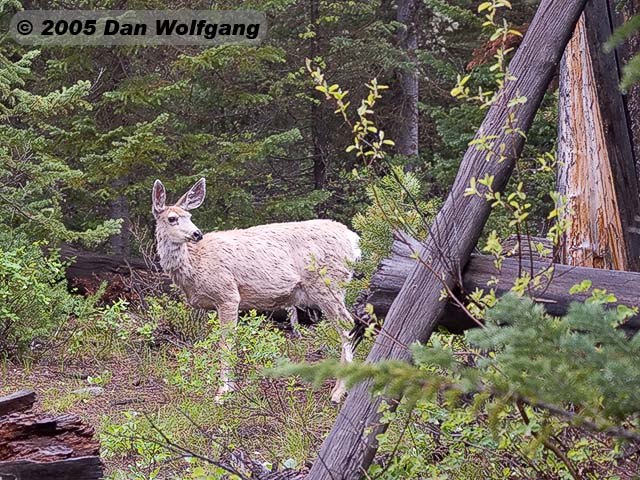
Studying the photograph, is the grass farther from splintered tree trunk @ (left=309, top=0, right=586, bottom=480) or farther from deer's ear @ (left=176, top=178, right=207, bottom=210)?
deer's ear @ (left=176, top=178, right=207, bottom=210)

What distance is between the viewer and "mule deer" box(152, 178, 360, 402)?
8359 mm

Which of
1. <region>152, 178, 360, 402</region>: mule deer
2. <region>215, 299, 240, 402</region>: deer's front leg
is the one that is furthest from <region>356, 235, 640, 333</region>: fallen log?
<region>152, 178, 360, 402</region>: mule deer

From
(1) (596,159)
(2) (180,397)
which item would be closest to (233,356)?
(2) (180,397)

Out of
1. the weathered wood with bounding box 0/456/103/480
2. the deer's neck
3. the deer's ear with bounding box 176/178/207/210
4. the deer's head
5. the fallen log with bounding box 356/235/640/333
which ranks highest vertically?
the fallen log with bounding box 356/235/640/333

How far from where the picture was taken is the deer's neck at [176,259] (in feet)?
27.3

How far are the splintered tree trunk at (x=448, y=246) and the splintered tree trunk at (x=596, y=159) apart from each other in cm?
84

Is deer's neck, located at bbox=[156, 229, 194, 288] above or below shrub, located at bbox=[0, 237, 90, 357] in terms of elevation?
above

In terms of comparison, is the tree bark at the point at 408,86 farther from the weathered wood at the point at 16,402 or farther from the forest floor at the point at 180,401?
the weathered wood at the point at 16,402

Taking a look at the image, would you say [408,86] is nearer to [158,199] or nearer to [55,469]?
[158,199]

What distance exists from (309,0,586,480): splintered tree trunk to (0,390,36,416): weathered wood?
82.3 inches

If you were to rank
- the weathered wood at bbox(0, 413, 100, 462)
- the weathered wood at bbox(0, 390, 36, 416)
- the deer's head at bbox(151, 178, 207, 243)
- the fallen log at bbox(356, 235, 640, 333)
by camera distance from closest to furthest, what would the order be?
the fallen log at bbox(356, 235, 640, 333), the weathered wood at bbox(0, 413, 100, 462), the weathered wood at bbox(0, 390, 36, 416), the deer's head at bbox(151, 178, 207, 243)

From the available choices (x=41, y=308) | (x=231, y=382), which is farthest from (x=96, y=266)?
(x=231, y=382)

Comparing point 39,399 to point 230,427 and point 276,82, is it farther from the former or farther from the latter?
point 276,82

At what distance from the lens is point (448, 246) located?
4.03 metres
